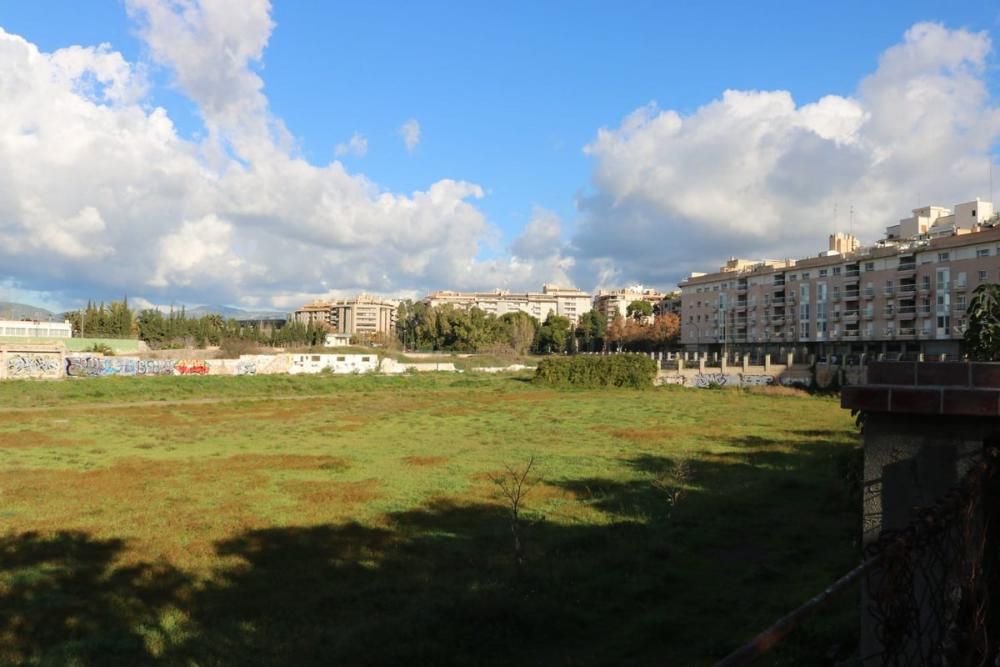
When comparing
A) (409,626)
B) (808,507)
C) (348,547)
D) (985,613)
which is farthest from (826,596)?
(808,507)

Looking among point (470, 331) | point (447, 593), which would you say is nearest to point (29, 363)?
point (447, 593)

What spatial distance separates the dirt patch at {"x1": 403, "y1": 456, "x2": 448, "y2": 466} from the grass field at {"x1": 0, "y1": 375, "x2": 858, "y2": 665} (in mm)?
74

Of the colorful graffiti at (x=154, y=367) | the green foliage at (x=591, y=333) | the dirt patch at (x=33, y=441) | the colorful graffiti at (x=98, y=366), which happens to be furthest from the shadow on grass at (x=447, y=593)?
the green foliage at (x=591, y=333)

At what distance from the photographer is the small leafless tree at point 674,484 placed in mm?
16562

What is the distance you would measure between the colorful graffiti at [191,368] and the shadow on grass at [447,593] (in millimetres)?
60395

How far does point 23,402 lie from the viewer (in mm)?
48219

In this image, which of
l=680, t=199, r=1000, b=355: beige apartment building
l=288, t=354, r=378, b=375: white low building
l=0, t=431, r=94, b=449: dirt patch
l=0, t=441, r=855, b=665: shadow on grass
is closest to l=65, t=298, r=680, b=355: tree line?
l=680, t=199, r=1000, b=355: beige apartment building

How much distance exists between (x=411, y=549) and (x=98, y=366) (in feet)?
209

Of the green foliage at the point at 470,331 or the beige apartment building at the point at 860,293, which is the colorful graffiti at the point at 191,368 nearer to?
the green foliage at the point at 470,331

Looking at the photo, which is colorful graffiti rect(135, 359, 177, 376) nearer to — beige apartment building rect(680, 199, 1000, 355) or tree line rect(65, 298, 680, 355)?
tree line rect(65, 298, 680, 355)

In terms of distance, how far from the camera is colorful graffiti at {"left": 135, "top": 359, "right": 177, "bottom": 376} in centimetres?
6919

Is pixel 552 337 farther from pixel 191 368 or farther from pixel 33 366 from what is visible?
pixel 33 366

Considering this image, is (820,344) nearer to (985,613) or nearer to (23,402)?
(23,402)

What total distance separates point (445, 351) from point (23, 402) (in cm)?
7542
